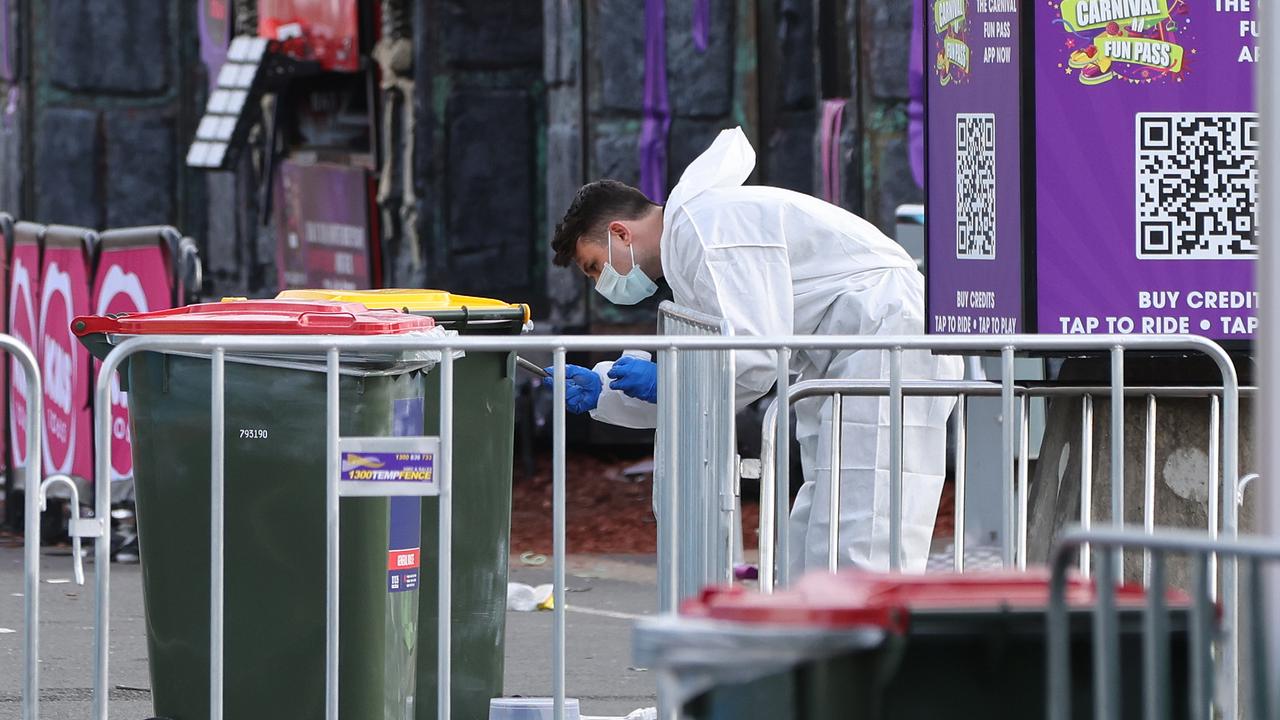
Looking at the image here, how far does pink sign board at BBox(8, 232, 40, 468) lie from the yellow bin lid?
206 inches

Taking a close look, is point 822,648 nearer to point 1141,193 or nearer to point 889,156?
point 1141,193

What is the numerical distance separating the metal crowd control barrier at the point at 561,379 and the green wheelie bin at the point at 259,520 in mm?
164

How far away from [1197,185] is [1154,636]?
114 inches

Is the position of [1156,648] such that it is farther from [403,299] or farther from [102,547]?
[403,299]

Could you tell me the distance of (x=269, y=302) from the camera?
5492 millimetres

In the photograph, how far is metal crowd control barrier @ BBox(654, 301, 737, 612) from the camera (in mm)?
5363

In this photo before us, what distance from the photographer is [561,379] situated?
5.02 meters

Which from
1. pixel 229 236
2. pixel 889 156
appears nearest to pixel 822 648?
pixel 889 156

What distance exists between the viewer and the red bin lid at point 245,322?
518cm

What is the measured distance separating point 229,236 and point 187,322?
1237 centimetres

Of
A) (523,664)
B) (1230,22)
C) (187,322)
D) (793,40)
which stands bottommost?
(523,664)

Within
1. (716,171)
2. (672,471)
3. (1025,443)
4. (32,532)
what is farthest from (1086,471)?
(32,532)

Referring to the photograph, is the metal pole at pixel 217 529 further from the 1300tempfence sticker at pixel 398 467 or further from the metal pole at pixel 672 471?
the metal pole at pixel 672 471

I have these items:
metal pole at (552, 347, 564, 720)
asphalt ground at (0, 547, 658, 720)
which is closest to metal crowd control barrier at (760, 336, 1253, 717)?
metal pole at (552, 347, 564, 720)
